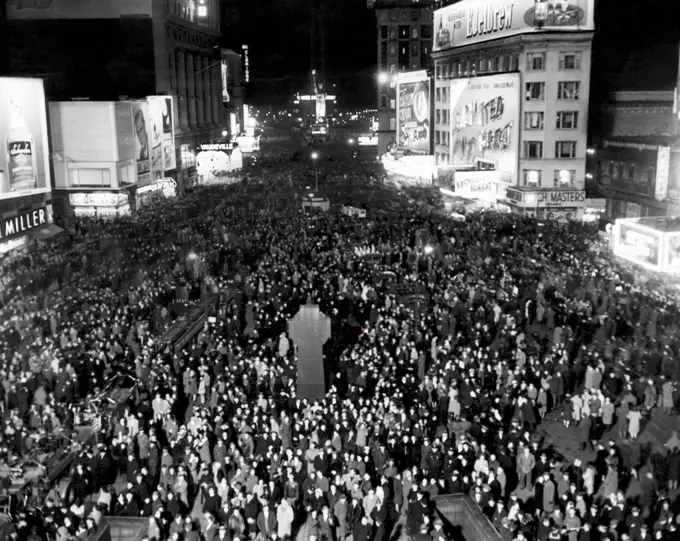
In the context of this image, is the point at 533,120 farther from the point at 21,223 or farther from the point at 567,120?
the point at 21,223

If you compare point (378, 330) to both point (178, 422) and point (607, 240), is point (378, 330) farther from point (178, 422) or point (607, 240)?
point (607, 240)

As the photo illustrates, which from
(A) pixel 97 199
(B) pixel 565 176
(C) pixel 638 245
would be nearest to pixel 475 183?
(B) pixel 565 176

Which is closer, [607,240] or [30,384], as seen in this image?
[30,384]

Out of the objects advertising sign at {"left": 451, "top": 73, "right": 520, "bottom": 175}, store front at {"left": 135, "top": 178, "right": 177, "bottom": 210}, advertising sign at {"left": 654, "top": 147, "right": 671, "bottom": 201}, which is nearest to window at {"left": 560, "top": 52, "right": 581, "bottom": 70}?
advertising sign at {"left": 451, "top": 73, "right": 520, "bottom": 175}

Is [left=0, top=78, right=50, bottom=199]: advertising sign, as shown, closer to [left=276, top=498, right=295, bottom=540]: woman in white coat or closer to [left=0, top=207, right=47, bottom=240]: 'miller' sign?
[left=0, top=207, right=47, bottom=240]: 'miller' sign

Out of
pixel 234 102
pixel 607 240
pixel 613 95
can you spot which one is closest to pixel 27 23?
pixel 234 102

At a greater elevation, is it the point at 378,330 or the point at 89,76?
the point at 89,76
